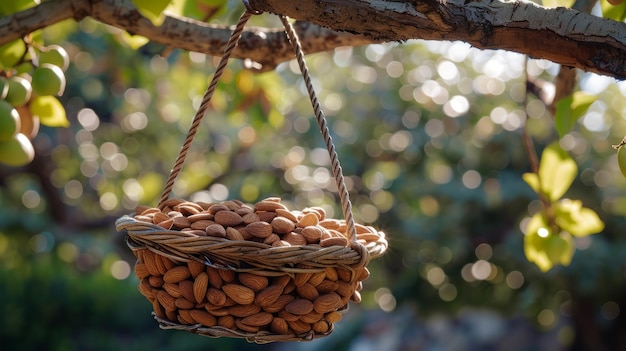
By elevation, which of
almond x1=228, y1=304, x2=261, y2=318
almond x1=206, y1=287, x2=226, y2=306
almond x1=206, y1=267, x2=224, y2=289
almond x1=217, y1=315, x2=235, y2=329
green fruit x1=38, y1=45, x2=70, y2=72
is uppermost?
green fruit x1=38, y1=45, x2=70, y2=72

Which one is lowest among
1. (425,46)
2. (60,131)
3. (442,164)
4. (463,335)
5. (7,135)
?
(463,335)

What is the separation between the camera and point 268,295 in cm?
65

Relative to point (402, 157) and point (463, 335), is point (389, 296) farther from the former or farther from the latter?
point (402, 157)

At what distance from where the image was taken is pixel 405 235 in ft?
8.21

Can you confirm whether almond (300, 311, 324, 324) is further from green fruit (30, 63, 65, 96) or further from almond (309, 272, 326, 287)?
green fruit (30, 63, 65, 96)

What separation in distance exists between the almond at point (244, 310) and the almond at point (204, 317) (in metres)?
0.02

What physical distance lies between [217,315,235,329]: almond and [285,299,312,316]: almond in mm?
51

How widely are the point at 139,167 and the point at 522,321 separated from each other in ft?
6.41

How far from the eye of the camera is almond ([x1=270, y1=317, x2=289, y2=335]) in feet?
2.19

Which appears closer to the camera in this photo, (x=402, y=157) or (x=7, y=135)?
(x=7, y=135)

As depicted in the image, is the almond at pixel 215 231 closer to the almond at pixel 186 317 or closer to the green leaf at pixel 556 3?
the almond at pixel 186 317

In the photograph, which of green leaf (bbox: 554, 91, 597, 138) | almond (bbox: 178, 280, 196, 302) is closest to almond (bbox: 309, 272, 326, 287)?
almond (bbox: 178, 280, 196, 302)

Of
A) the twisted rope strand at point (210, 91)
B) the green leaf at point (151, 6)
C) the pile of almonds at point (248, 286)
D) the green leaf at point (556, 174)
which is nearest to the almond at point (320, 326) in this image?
the pile of almonds at point (248, 286)

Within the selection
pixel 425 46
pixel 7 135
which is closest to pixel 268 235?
pixel 7 135
